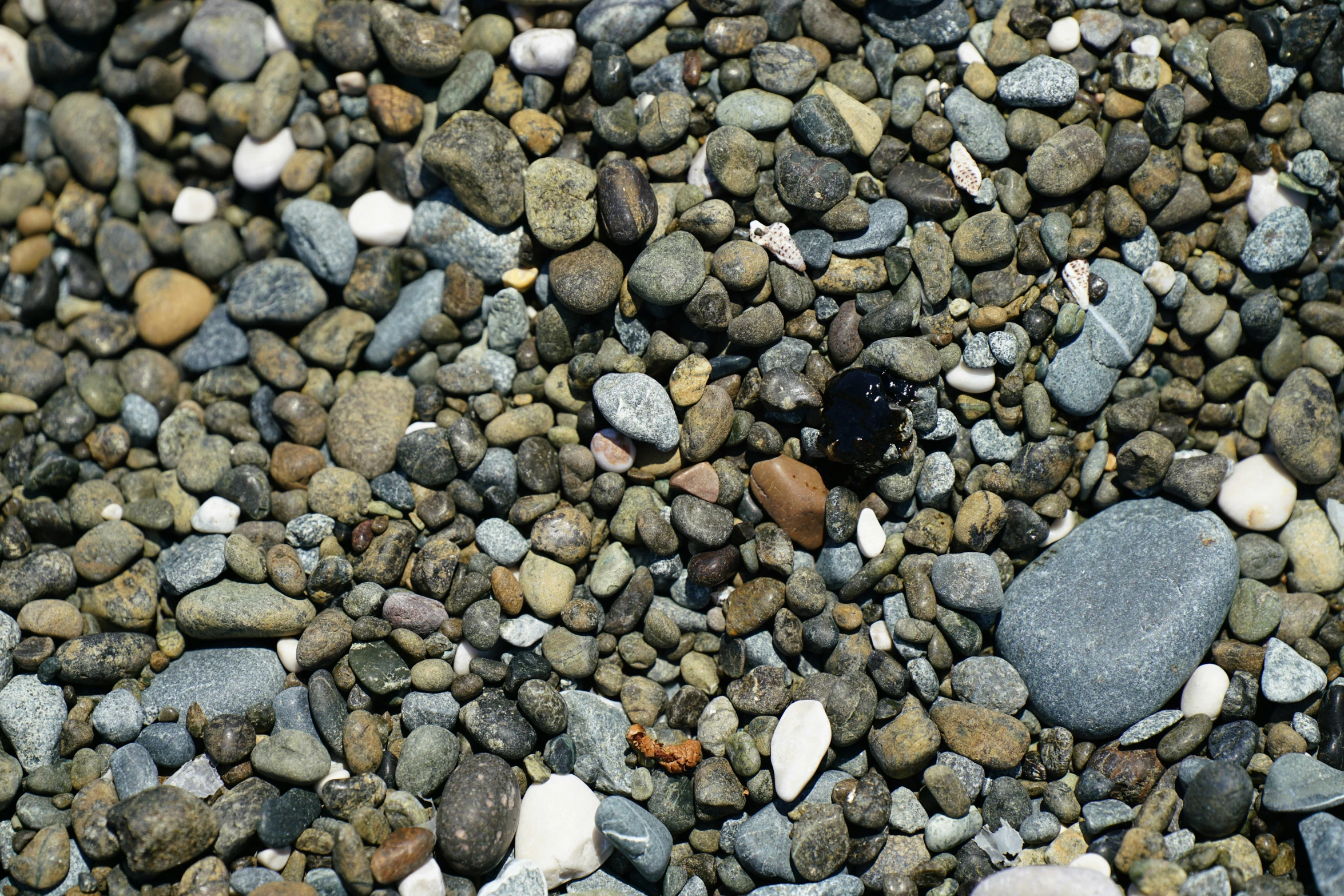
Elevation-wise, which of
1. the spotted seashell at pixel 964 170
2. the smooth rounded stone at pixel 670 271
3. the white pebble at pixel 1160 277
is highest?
the spotted seashell at pixel 964 170

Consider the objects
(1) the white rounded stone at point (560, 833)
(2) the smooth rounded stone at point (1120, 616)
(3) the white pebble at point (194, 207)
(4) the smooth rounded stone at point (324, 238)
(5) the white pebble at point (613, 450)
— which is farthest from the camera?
(3) the white pebble at point (194, 207)

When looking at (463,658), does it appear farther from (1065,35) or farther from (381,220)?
(1065,35)

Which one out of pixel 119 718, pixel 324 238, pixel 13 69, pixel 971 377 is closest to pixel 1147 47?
pixel 971 377

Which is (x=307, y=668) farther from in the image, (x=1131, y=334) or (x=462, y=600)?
(x=1131, y=334)

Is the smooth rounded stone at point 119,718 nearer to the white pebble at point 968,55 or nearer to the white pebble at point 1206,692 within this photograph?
the white pebble at point 1206,692

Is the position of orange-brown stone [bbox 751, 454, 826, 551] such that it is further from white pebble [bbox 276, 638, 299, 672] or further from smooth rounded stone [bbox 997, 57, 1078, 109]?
white pebble [bbox 276, 638, 299, 672]

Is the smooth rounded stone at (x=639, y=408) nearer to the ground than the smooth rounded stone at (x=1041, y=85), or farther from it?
nearer to the ground

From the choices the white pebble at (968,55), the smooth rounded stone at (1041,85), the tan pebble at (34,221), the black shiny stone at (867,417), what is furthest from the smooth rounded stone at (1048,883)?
the tan pebble at (34,221)

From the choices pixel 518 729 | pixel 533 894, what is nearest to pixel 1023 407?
pixel 518 729

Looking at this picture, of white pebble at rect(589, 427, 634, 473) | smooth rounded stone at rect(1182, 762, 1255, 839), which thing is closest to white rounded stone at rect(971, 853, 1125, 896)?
smooth rounded stone at rect(1182, 762, 1255, 839)
